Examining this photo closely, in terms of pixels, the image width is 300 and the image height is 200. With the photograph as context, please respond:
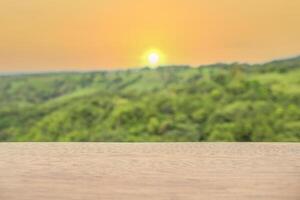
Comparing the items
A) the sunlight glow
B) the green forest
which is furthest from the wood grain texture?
the sunlight glow

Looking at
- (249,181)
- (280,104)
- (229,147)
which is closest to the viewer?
(249,181)

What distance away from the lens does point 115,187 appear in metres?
2.24

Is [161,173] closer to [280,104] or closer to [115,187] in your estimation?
[115,187]

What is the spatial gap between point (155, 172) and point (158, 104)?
64 cm

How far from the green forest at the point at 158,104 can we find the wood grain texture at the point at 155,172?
0.21m

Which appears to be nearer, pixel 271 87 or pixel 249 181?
pixel 249 181

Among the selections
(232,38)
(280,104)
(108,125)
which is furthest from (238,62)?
(108,125)

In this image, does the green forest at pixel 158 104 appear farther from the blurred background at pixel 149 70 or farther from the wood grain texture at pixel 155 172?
the wood grain texture at pixel 155 172

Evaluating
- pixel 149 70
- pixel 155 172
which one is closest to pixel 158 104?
pixel 149 70

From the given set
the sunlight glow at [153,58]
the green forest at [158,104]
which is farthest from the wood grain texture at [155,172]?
the sunlight glow at [153,58]

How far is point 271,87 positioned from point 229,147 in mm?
549

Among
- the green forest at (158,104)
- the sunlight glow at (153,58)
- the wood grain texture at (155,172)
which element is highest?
the sunlight glow at (153,58)

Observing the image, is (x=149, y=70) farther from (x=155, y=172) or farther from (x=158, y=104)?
(x=155, y=172)

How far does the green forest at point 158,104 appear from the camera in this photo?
2693 mm
